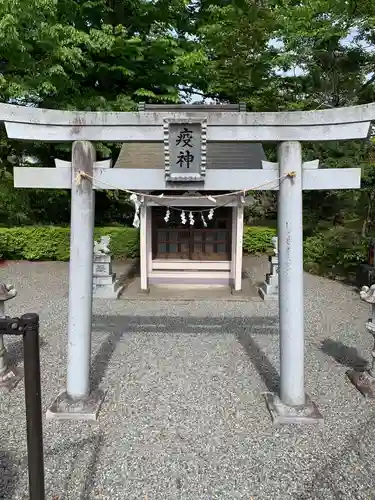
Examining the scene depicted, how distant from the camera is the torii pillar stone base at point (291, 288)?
379 centimetres

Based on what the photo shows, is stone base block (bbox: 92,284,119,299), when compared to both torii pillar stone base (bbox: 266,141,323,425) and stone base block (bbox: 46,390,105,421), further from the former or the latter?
torii pillar stone base (bbox: 266,141,323,425)

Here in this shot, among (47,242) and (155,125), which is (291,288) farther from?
(47,242)

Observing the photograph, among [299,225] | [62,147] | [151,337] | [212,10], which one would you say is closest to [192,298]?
[151,337]

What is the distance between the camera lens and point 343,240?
10.1 m

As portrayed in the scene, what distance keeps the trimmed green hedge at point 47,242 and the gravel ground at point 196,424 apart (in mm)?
6908

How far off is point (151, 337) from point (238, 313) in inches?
85.5

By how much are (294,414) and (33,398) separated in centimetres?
270

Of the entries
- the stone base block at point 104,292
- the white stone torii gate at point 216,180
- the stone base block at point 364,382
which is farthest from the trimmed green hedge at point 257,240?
the white stone torii gate at point 216,180

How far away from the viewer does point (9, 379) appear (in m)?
4.50

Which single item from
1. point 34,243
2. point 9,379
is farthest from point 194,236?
point 34,243

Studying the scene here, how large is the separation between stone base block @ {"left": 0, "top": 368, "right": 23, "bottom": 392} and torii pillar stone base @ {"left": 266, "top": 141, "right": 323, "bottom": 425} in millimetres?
2960

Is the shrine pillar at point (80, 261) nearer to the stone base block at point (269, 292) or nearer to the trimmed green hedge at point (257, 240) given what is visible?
the stone base block at point (269, 292)

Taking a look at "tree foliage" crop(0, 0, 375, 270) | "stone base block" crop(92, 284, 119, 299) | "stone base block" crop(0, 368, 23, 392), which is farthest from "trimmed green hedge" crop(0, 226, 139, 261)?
"stone base block" crop(0, 368, 23, 392)

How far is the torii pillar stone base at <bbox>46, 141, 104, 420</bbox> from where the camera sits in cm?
383
